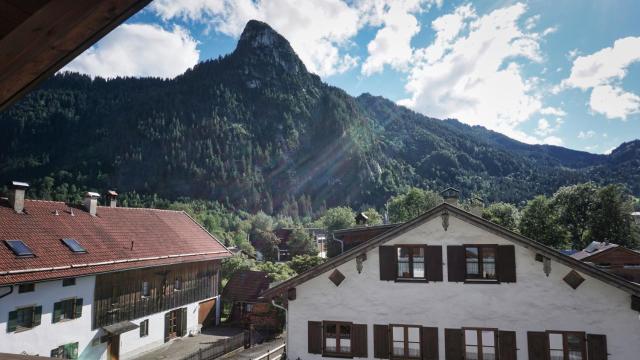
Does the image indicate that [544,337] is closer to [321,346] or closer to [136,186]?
[321,346]

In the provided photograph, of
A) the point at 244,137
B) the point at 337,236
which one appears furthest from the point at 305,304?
the point at 244,137

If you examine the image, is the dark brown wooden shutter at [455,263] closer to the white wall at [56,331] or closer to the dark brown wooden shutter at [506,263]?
the dark brown wooden shutter at [506,263]

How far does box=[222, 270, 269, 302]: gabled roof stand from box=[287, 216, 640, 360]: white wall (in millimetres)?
18039

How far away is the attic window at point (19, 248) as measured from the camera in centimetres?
2006

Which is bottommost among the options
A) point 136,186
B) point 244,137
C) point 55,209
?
point 55,209

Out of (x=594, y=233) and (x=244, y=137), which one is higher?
(x=244, y=137)

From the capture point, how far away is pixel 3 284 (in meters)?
17.7

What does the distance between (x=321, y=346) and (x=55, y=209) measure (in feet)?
67.7

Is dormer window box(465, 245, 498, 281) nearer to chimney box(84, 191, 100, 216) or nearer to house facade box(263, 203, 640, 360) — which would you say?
house facade box(263, 203, 640, 360)

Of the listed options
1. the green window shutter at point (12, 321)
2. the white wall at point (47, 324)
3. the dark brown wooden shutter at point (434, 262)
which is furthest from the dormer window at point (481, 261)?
the green window shutter at point (12, 321)

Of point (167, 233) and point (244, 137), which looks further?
point (244, 137)

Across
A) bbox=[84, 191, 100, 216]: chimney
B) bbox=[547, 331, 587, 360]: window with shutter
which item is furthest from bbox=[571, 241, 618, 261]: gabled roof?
bbox=[84, 191, 100, 216]: chimney

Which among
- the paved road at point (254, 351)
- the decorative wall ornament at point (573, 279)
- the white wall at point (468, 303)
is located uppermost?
the decorative wall ornament at point (573, 279)

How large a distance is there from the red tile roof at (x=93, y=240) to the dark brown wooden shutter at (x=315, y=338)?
46.4ft
